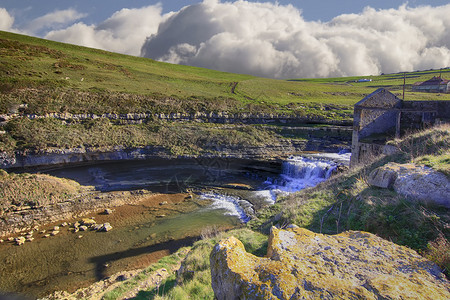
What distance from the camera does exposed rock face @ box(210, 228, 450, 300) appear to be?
3.14 m

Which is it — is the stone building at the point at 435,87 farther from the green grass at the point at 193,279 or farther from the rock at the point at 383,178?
the green grass at the point at 193,279

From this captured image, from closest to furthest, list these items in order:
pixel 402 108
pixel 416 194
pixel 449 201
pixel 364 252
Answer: pixel 364 252 → pixel 449 201 → pixel 416 194 → pixel 402 108

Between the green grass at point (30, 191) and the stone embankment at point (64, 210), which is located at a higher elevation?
the green grass at point (30, 191)

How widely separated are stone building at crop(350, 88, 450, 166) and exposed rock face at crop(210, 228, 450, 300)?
20367mm

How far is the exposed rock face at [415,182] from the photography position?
6102 millimetres

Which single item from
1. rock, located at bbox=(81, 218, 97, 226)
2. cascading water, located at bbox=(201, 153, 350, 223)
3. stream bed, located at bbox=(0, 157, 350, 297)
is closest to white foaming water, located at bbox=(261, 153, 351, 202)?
cascading water, located at bbox=(201, 153, 350, 223)

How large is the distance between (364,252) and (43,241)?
2238 centimetres

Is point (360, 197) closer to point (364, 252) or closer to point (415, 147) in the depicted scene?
point (364, 252)

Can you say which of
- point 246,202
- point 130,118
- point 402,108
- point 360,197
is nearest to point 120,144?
point 130,118

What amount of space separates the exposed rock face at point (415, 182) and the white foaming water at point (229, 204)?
46.6 feet

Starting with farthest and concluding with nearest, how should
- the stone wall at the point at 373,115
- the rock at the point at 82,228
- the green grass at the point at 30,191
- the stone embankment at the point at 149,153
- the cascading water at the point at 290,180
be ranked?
the cascading water at the point at 290,180
the stone embankment at the point at 149,153
the stone wall at the point at 373,115
the green grass at the point at 30,191
the rock at the point at 82,228

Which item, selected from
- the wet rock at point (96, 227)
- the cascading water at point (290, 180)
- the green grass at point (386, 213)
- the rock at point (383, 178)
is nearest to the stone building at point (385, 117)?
the cascading water at point (290, 180)

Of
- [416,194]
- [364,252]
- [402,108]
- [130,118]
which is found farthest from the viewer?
[130,118]

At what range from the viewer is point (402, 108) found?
24.1m
